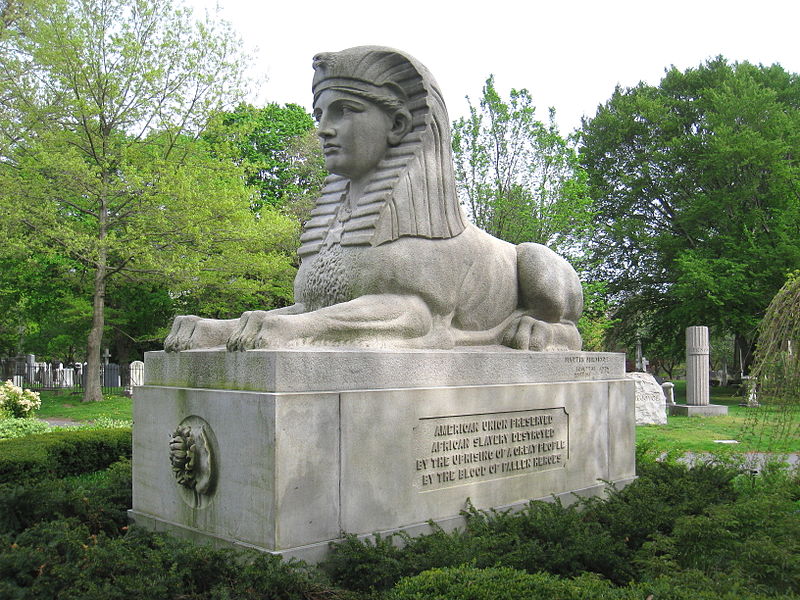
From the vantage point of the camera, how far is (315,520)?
14.4 ft

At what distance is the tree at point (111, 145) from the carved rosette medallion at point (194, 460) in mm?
17234

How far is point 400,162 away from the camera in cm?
559

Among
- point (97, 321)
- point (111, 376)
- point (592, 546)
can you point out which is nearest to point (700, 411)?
point (592, 546)

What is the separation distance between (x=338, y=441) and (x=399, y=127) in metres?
2.57

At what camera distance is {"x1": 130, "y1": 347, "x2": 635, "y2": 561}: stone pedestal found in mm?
4305

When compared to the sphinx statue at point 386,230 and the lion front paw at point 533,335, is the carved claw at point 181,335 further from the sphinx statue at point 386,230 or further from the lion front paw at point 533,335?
the lion front paw at point 533,335

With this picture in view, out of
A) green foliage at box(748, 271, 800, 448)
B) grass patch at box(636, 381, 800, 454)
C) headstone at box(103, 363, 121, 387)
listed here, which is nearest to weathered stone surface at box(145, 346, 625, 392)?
green foliage at box(748, 271, 800, 448)

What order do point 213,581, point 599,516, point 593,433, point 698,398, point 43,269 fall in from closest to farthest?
point 213,581
point 599,516
point 593,433
point 698,398
point 43,269

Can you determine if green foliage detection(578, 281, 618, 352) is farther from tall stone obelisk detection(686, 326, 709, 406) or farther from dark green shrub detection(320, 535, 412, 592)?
dark green shrub detection(320, 535, 412, 592)

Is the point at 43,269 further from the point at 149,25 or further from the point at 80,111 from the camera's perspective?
the point at 149,25

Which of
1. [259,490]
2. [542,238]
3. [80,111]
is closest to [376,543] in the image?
[259,490]

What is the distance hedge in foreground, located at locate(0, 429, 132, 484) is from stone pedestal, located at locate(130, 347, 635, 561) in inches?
151

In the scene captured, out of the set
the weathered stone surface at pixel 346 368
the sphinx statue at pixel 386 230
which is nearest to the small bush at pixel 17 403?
the weathered stone surface at pixel 346 368

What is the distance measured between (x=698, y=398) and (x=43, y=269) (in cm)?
2161
